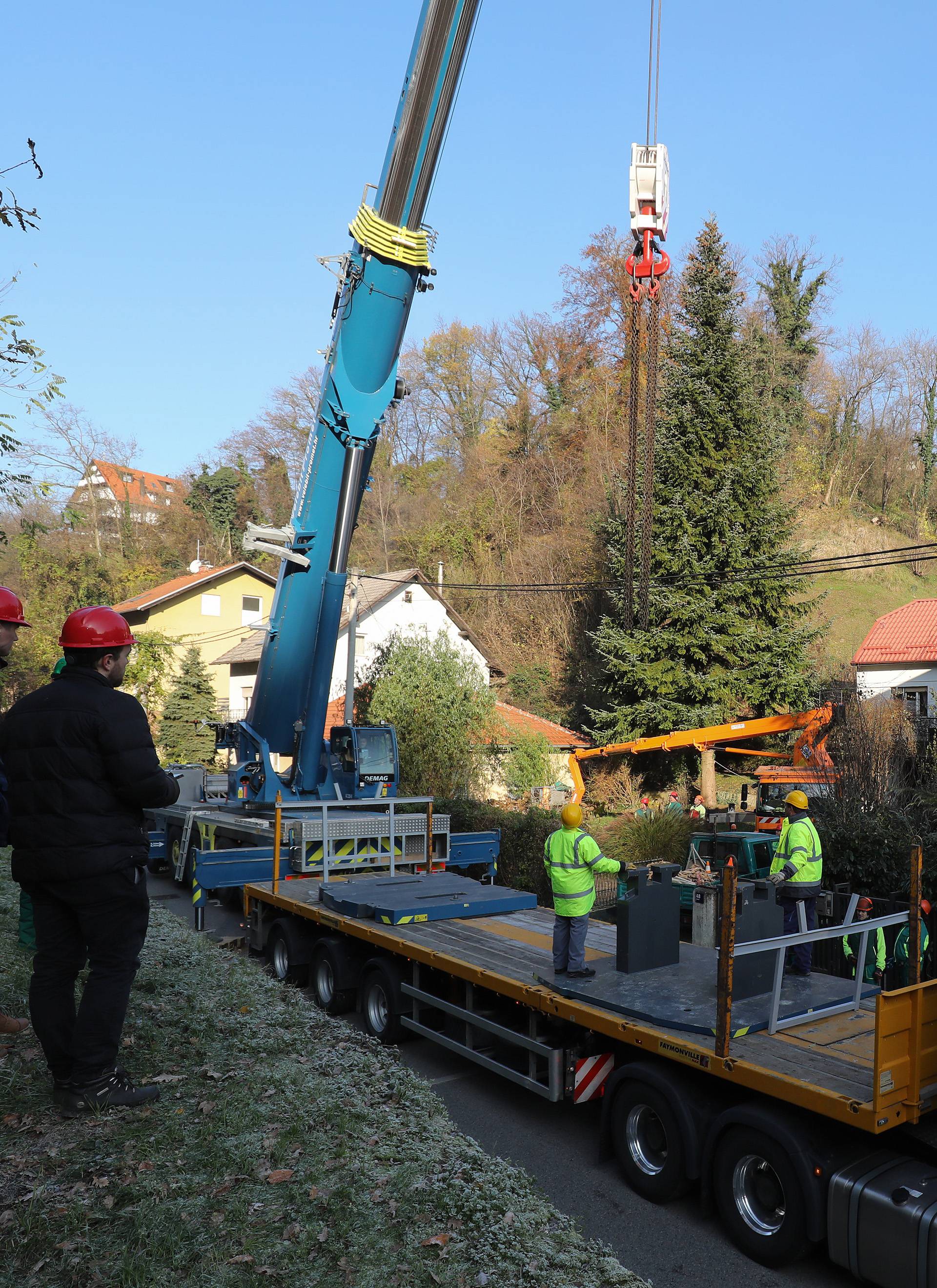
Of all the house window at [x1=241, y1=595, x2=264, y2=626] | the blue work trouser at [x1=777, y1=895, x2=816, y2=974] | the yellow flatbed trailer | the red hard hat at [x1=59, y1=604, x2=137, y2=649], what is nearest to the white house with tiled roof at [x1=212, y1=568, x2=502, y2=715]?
the house window at [x1=241, y1=595, x2=264, y2=626]

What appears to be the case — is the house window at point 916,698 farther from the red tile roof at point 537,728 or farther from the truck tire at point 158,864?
the truck tire at point 158,864

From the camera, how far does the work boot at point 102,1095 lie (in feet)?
14.8

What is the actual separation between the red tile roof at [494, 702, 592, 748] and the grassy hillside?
488 inches

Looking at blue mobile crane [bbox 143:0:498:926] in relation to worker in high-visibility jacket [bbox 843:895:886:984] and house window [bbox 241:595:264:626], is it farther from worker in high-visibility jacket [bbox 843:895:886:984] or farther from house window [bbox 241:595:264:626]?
house window [bbox 241:595:264:626]

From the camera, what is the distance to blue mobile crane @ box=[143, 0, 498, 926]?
10.8 m

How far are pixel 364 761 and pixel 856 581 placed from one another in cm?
3615

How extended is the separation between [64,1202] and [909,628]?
30.0 metres

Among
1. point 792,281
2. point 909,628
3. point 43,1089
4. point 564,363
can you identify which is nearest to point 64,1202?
point 43,1089

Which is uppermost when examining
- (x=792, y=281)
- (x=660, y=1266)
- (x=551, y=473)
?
(x=792, y=281)

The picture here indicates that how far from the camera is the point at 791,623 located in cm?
2717

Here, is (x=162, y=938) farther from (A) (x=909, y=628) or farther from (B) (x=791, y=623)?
(A) (x=909, y=628)

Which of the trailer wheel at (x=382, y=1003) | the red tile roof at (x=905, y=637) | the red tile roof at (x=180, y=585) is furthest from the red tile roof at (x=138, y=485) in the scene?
the trailer wheel at (x=382, y=1003)

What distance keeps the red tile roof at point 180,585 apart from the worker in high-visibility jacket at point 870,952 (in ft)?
97.7

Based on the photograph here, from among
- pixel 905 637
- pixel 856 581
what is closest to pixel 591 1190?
pixel 905 637
